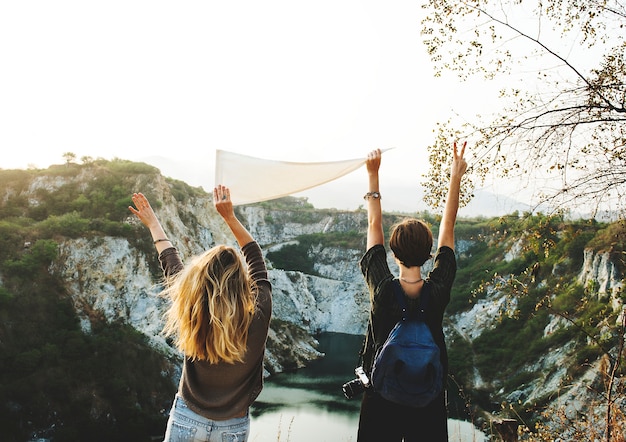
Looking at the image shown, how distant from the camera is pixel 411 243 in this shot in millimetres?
2137

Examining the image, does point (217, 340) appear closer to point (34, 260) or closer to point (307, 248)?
point (34, 260)

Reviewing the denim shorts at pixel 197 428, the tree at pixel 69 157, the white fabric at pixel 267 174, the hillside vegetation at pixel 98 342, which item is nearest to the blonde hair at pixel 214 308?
the denim shorts at pixel 197 428

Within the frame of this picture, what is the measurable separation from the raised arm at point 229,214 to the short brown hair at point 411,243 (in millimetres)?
662

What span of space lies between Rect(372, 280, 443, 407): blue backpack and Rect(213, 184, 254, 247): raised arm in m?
0.78

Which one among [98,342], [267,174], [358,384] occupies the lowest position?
[98,342]

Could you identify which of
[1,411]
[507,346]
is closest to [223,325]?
[1,411]

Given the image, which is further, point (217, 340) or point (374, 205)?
point (374, 205)

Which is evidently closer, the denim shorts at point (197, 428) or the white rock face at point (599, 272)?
the denim shorts at point (197, 428)

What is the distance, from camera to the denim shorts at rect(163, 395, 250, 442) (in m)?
1.97

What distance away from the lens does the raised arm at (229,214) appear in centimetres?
233

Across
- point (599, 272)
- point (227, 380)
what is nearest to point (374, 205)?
point (227, 380)

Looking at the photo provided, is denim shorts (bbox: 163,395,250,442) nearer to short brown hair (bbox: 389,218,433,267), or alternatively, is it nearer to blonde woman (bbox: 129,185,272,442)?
blonde woman (bbox: 129,185,272,442)

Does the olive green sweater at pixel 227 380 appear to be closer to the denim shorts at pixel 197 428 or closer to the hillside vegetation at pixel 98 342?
the denim shorts at pixel 197 428

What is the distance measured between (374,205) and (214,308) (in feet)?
3.12
